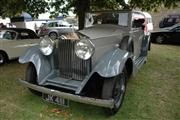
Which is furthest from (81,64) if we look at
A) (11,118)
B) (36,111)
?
(11,118)

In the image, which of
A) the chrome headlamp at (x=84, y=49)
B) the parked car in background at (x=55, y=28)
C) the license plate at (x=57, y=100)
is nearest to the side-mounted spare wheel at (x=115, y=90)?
the chrome headlamp at (x=84, y=49)

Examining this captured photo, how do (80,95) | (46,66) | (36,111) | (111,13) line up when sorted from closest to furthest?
1. (80,95)
2. (36,111)
3. (46,66)
4. (111,13)

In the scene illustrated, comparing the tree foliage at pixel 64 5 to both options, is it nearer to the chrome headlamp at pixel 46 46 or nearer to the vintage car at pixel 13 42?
the vintage car at pixel 13 42

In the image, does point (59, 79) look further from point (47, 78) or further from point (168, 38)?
point (168, 38)

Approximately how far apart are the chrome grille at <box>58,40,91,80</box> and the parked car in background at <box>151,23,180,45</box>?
10772 millimetres

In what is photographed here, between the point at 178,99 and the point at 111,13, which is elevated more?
the point at 111,13

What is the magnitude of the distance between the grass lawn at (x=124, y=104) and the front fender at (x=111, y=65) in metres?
0.87

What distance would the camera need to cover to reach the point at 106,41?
4.67m

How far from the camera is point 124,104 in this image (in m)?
4.49

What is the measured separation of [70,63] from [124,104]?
4.40ft

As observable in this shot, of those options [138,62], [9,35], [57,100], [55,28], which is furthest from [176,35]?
[55,28]

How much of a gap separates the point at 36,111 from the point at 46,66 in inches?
35.2

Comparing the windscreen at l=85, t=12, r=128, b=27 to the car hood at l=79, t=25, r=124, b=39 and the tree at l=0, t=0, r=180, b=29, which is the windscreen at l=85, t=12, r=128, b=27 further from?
the tree at l=0, t=0, r=180, b=29

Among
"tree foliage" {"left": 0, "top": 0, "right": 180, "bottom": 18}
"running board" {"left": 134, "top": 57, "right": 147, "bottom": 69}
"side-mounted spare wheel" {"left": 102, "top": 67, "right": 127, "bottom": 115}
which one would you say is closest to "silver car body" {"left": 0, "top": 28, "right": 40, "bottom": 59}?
"tree foliage" {"left": 0, "top": 0, "right": 180, "bottom": 18}
